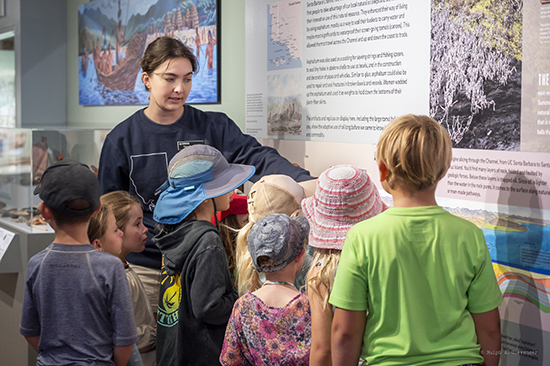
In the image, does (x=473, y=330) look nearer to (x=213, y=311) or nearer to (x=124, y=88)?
(x=213, y=311)

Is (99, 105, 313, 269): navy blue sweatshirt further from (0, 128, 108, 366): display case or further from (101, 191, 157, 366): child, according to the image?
(0, 128, 108, 366): display case

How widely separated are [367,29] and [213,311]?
4.55 feet

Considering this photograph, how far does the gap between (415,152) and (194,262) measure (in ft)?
2.96

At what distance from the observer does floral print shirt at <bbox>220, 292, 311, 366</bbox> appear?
5.05ft

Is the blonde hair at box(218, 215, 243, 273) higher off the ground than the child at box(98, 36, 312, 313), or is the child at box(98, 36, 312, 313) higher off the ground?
the child at box(98, 36, 312, 313)

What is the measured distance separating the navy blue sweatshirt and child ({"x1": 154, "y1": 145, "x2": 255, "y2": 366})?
0.42 meters

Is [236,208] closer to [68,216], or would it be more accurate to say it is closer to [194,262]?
[194,262]

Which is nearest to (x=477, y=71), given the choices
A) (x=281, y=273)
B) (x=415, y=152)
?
(x=415, y=152)

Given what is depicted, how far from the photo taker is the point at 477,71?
6.27 ft

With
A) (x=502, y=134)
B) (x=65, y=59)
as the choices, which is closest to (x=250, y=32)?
(x=502, y=134)

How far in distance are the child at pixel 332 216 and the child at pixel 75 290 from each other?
62cm

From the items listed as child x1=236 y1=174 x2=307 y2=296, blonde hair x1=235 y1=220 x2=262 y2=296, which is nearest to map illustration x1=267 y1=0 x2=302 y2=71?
child x1=236 y1=174 x2=307 y2=296

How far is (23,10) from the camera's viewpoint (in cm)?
517

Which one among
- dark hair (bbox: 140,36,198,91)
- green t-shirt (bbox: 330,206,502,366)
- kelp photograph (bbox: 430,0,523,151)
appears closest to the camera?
green t-shirt (bbox: 330,206,502,366)
